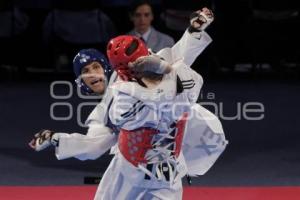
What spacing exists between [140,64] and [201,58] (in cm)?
670

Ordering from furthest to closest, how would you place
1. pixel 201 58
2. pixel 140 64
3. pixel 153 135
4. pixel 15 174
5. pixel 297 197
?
1. pixel 201 58
2. pixel 15 174
3. pixel 297 197
4. pixel 153 135
5. pixel 140 64

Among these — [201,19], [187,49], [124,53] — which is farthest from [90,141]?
[201,19]

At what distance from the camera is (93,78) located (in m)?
3.98

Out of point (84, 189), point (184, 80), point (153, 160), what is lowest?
point (84, 189)

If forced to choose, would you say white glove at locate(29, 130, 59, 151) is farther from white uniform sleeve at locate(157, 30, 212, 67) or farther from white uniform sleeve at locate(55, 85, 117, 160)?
white uniform sleeve at locate(157, 30, 212, 67)

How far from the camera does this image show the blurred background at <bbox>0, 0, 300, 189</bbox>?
27.1 feet

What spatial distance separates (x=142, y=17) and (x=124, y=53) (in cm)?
366

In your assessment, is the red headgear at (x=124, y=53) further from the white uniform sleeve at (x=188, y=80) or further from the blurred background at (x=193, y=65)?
the blurred background at (x=193, y=65)

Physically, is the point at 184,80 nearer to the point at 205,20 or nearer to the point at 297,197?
the point at 205,20

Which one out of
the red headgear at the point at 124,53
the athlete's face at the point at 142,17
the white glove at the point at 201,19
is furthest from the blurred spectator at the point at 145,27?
the red headgear at the point at 124,53

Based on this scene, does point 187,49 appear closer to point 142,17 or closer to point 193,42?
point 193,42

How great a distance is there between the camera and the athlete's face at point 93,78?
3.98m

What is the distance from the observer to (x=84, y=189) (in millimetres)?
6176

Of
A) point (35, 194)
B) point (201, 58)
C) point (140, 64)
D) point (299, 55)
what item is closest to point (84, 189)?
point (35, 194)
